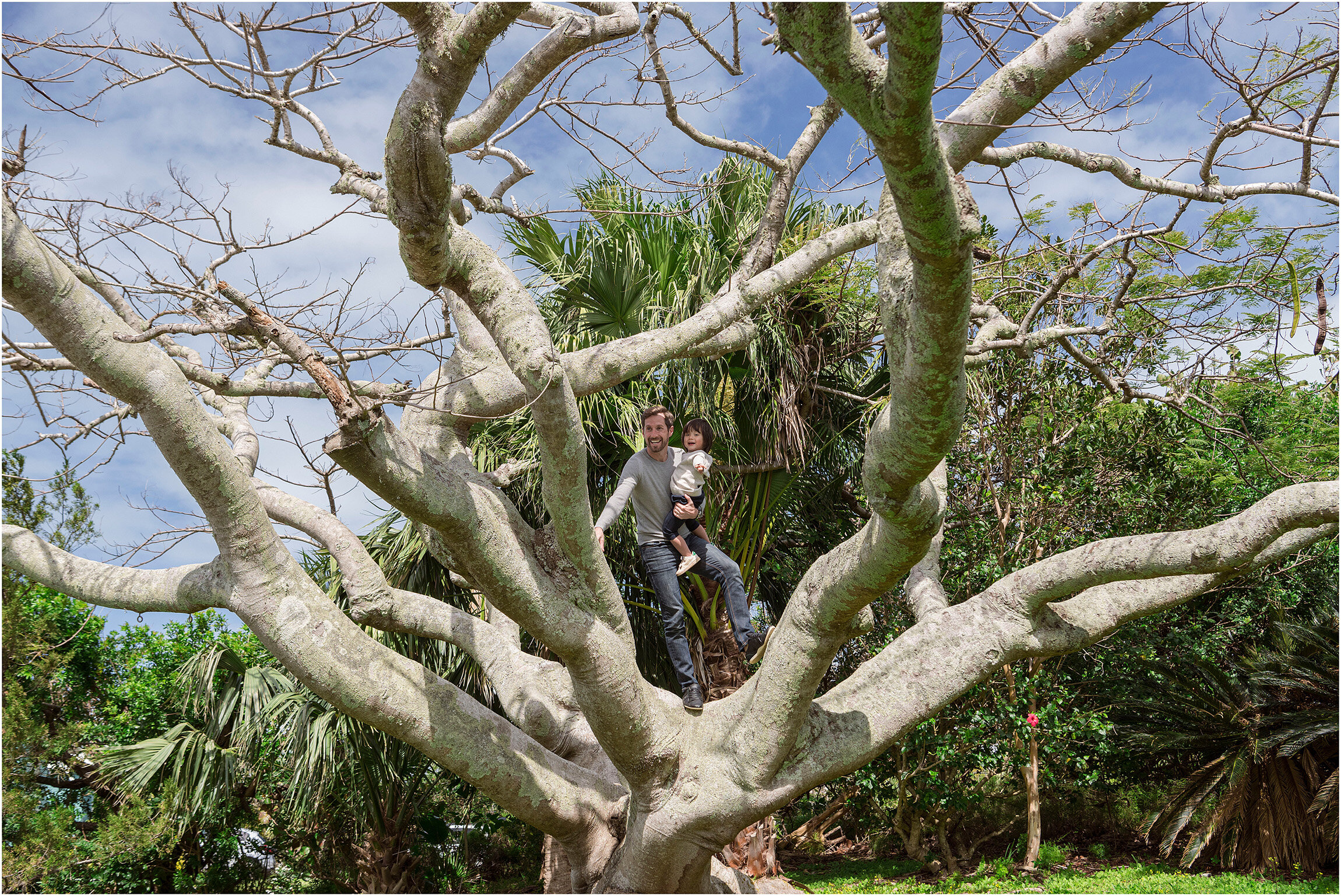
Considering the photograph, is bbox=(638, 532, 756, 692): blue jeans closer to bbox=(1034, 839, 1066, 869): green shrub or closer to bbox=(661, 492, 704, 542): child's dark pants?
bbox=(661, 492, 704, 542): child's dark pants

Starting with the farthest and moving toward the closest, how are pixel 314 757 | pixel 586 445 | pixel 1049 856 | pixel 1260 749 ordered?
pixel 1049 856, pixel 314 757, pixel 1260 749, pixel 586 445

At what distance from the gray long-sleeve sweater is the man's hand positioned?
0.19m

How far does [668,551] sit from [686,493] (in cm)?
43

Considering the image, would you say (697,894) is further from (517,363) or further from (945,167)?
(945,167)

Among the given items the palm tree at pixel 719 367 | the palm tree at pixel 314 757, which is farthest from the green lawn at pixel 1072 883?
the palm tree at pixel 314 757

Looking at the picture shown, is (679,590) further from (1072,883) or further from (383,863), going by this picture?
(383,863)

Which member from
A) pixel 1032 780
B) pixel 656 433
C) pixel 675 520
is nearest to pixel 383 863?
pixel 675 520

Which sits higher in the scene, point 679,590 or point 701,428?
point 701,428

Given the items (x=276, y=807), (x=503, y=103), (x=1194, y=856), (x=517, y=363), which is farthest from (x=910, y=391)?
(x=276, y=807)

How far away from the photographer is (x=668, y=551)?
17.8 feet

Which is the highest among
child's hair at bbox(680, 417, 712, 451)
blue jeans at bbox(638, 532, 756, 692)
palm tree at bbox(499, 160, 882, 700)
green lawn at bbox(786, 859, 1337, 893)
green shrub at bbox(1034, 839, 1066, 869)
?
palm tree at bbox(499, 160, 882, 700)

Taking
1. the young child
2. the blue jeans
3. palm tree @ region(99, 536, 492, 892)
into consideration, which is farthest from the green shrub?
palm tree @ region(99, 536, 492, 892)

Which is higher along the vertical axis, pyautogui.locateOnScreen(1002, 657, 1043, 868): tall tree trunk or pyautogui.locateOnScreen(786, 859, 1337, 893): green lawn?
pyautogui.locateOnScreen(1002, 657, 1043, 868): tall tree trunk

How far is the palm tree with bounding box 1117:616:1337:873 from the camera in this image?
689 cm
